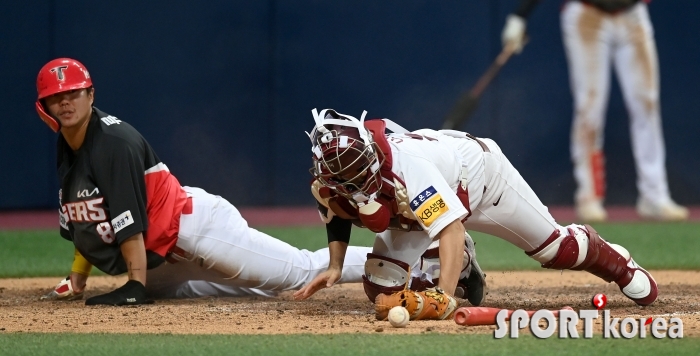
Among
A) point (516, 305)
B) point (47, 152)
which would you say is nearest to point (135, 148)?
point (516, 305)

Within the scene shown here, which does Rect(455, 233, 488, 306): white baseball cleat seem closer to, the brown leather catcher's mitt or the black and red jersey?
the brown leather catcher's mitt

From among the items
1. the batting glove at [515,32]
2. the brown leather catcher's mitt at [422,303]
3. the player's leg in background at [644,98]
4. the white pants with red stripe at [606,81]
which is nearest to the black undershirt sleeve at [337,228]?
the brown leather catcher's mitt at [422,303]

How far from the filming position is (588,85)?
10406mm

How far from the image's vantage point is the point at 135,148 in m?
4.85

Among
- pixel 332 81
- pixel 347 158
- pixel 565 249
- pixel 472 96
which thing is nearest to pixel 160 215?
pixel 347 158

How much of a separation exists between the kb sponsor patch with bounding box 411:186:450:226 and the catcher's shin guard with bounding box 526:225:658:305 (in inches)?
35.0

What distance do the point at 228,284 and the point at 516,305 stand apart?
1564 millimetres

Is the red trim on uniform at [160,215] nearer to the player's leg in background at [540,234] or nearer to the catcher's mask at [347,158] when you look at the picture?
the catcher's mask at [347,158]

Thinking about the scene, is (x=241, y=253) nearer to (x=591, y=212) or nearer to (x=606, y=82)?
(x=591, y=212)

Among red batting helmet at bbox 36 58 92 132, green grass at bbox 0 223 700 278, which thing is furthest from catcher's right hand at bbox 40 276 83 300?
green grass at bbox 0 223 700 278

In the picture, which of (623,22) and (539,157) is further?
(539,157)

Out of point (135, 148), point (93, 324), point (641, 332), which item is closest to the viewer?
point (641, 332)

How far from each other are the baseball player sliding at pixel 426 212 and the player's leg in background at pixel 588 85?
5.69m

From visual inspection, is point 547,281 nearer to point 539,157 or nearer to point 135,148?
point 135,148
